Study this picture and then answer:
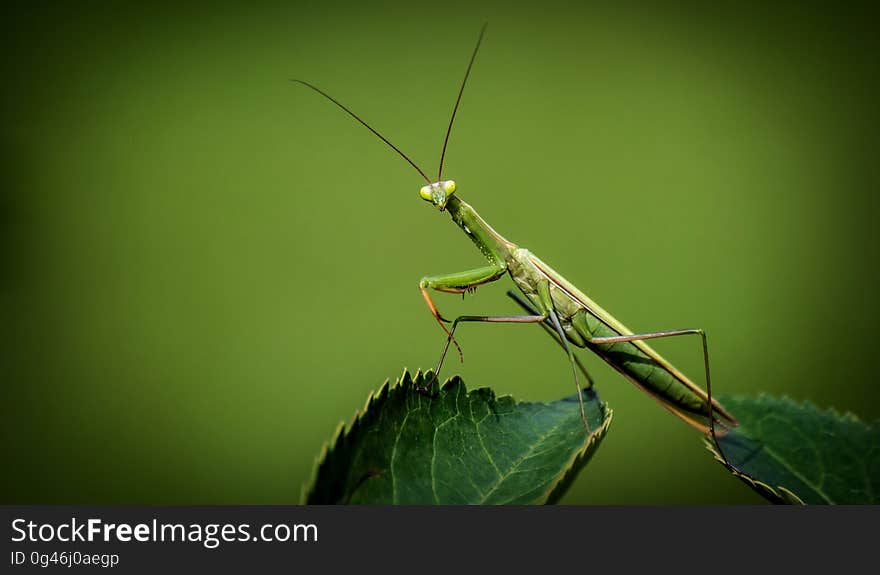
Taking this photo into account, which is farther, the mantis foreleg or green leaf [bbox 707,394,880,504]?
the mantis foreleg

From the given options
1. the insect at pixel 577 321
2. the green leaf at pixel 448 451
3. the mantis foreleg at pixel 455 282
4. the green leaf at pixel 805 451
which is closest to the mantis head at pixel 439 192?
the insect at pixel 577 321

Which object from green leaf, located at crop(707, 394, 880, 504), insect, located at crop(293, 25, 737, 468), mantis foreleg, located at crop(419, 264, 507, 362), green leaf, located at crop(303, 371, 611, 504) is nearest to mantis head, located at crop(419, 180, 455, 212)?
insect, located at crop(293, 25, 737, 468)

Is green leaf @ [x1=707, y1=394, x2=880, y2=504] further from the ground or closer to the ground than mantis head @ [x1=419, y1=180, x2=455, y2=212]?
closer to the ground

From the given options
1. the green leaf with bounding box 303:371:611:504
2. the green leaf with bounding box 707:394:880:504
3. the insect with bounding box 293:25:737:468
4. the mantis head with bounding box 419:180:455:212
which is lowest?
the green leaf with bounding box 707:394:880:504

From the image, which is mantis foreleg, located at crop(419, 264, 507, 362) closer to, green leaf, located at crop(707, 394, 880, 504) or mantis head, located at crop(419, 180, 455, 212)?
mantis head, located at crop(419, 180, 455, 212)

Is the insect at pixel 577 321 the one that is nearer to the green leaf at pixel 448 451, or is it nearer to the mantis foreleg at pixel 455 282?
the mantis foreleg at pixel 455 282

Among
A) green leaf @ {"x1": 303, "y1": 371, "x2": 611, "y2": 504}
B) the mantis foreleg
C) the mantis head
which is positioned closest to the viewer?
green leaf @ {"x1": 303, "y1": 371, "x2": 611, "y2": 504}
